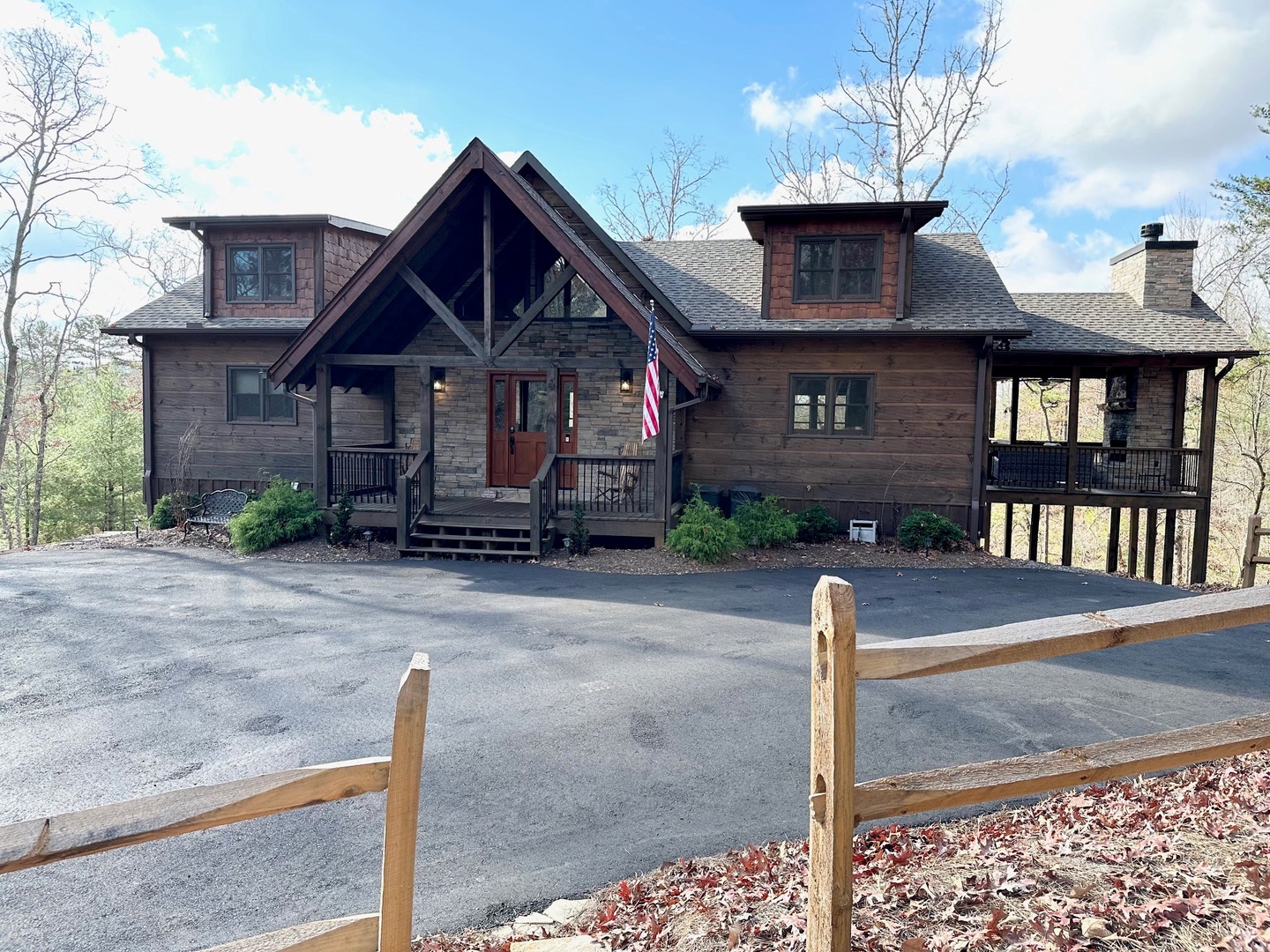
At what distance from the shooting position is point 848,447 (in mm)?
14438

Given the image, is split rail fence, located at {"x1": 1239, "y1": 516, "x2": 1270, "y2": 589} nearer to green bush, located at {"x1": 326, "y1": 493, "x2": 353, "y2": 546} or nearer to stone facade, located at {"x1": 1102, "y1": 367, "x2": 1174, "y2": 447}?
stone facade, located at {"x1": 1102, "y1": 367, "x2": 1174, "y2": 447}

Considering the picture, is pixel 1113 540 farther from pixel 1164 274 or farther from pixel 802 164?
pixel 802 164

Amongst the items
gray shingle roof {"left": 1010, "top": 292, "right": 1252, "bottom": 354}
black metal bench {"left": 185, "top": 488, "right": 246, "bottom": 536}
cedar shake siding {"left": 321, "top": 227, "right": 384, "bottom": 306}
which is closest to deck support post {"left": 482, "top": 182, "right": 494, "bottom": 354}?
cedar shake siding {"left": 321, "top": 227, "right": 384, "bottom": 306}

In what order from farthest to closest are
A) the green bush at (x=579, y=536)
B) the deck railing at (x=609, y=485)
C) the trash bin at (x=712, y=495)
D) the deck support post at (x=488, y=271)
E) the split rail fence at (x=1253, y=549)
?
the trash bin at (x=712, y=495)
the deck railing at (x=609, y=485)
the green bush at (x=579, y=536)
the deck support post at (x=488, y=271)
the split rail fence at (x=1253, y=549)

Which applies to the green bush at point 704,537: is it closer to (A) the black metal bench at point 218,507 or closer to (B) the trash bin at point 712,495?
(B) the trash bin at point 712,495

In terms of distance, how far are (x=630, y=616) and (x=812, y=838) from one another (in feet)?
22.3

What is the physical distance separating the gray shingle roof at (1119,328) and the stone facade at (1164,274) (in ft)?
0.81

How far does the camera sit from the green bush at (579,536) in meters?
12.5

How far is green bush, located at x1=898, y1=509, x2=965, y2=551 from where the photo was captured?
43.5 ft

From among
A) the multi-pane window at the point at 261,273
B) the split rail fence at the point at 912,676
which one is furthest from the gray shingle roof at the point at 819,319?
the split rail fence at the point at 912,676

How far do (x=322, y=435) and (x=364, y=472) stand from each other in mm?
1297

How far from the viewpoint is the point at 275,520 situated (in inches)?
511

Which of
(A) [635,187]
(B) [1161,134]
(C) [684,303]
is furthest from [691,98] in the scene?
(B) [1161,134]

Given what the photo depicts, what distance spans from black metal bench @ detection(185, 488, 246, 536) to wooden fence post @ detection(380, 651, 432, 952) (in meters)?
14.8
